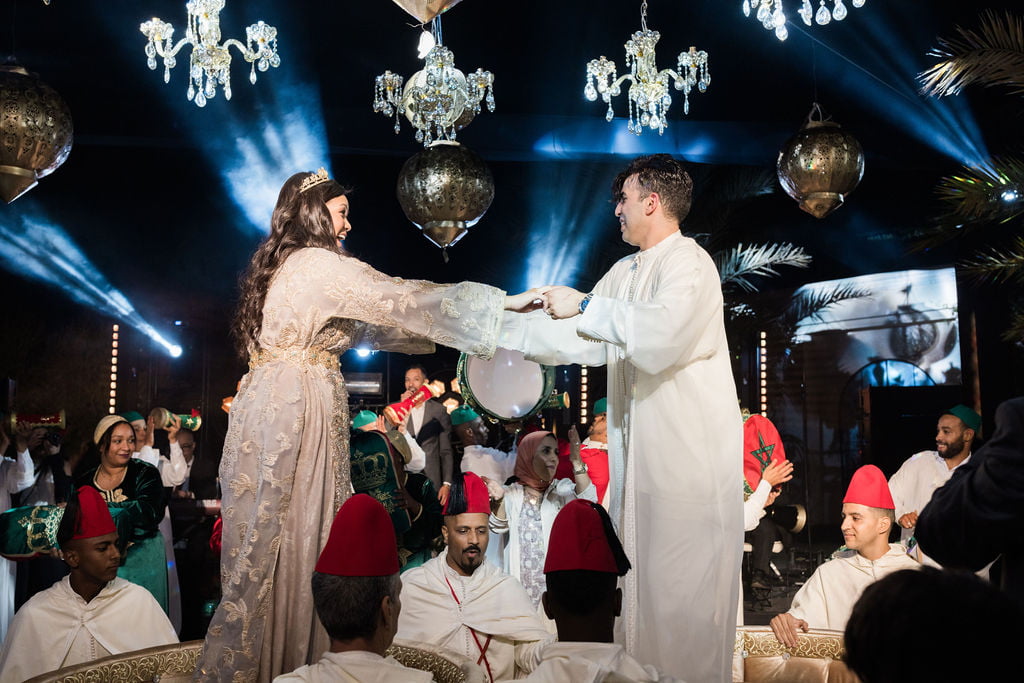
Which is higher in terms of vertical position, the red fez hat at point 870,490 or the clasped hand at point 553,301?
the clasped hand at point 553,301

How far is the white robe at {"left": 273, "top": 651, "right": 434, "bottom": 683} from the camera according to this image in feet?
7.57

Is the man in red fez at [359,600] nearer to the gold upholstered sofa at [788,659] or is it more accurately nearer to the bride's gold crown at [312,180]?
the bride's gold crown at [312,180]

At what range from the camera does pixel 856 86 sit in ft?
28.6

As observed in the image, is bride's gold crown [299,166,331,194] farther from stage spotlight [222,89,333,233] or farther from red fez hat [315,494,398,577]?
stage spotlight [222,89,333,233]

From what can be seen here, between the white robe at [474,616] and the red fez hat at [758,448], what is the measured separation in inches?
94.8

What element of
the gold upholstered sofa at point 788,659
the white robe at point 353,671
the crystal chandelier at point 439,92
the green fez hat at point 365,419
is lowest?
the gold upholstered sofa at point 788,659

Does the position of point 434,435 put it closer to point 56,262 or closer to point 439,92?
point 439,92

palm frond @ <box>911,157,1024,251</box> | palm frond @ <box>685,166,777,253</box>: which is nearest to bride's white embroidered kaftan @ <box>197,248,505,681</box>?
palm frond @ <box>911,157,1024,251</box>

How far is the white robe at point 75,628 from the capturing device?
13.8 ft

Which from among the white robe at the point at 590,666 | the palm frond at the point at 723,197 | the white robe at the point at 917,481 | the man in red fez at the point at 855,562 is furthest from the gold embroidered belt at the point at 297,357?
the palm frond at the point at 723,197

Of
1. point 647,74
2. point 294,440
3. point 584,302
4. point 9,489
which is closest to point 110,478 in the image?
point 9,489

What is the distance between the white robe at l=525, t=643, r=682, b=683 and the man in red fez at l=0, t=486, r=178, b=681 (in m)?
2.70

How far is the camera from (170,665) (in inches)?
142

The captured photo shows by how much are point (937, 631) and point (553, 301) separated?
6.95ft
